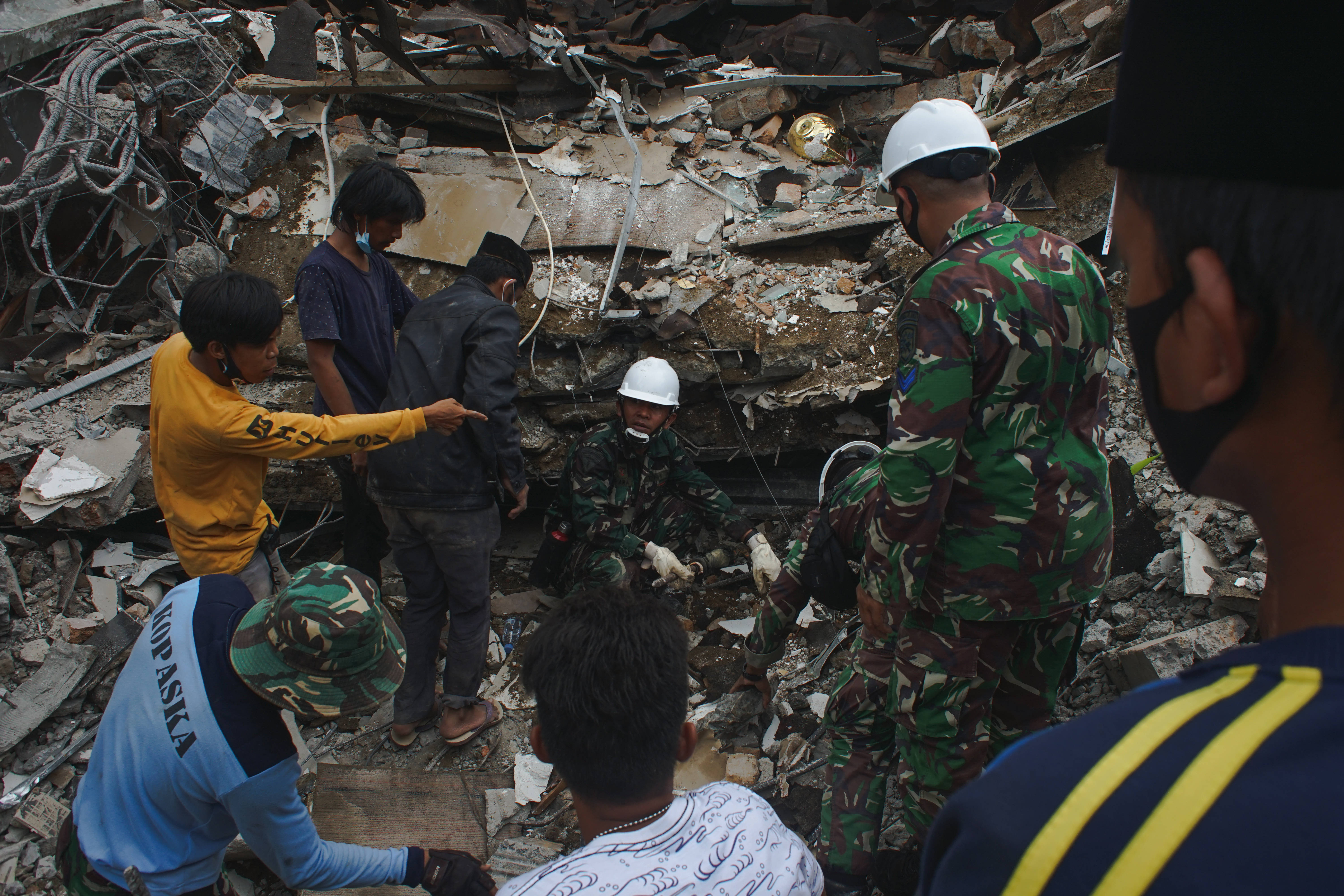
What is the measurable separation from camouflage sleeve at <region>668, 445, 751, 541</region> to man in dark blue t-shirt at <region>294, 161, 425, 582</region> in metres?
1.72

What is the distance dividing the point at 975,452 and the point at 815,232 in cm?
315

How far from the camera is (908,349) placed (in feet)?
6.59

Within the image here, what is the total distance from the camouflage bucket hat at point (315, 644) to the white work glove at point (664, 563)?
239cm

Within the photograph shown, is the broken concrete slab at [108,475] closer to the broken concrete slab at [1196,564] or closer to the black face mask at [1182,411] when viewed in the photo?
the black face mask at [1182,411]

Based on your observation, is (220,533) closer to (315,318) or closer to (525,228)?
(315,318)

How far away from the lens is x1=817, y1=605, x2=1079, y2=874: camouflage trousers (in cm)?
219

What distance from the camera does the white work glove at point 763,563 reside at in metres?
4.04

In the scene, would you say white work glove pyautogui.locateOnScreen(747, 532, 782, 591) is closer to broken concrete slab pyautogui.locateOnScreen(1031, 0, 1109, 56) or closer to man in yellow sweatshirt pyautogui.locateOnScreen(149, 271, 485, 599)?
man in yellow sweatshirt pyautogui.locateOnScreen(149, 271, 485, 599)

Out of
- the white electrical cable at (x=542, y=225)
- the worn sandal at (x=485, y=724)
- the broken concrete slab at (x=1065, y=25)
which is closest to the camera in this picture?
the worn sandal at (x=485, y=724)

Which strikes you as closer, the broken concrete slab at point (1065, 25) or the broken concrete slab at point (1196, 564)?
the broken concrete slab at point (1196, 564)

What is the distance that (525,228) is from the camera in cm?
486

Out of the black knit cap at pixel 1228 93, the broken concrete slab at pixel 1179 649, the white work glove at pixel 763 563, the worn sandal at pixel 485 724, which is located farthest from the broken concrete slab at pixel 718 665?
the black knit cap at pixel 1228 93

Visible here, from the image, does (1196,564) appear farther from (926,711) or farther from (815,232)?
(815,232)

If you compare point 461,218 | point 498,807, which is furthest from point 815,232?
point 498,807
